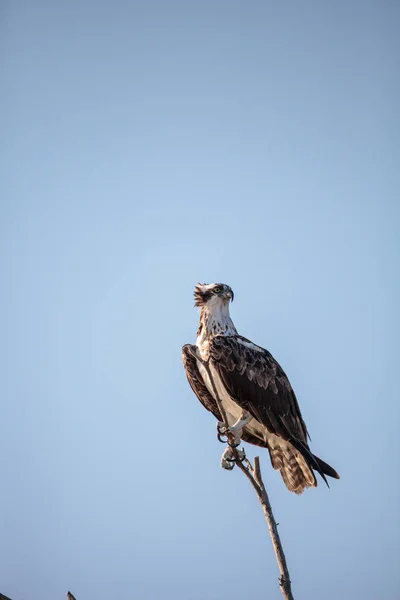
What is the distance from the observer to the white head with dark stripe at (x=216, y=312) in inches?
371

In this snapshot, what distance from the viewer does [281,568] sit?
6.20 m

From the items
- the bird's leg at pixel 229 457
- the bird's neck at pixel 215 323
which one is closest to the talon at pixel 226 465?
the bird's leg at pixel 229 457

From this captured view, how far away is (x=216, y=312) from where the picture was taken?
9.49 m

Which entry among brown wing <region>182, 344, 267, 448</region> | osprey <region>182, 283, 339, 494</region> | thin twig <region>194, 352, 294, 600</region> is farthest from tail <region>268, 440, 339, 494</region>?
thin twig <region>194, 352, 294, 600</region>

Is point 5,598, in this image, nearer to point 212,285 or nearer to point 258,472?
point 258,472

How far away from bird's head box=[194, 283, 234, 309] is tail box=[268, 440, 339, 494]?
6.77ft

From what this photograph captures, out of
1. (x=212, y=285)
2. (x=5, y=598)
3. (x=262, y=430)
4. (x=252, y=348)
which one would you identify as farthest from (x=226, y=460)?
(x=5, y=598)

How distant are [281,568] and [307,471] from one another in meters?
2.45

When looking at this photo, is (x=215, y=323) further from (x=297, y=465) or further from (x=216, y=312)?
(x=297, y=465)

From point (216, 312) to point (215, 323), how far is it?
16cm

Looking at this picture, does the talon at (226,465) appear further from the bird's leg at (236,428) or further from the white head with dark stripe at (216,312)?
the white head with dark stripe at (216,312)

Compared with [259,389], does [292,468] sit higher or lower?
lower

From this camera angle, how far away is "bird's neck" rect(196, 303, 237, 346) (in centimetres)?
941

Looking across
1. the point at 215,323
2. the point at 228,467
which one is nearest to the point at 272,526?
the point at 228,467
